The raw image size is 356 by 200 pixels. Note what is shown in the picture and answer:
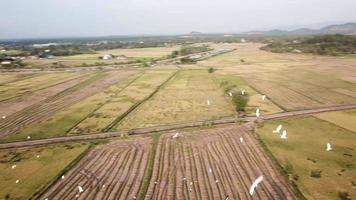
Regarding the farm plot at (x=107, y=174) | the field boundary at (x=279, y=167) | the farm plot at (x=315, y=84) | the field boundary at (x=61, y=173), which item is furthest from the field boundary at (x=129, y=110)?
the farm plot at (x=315, y=84)

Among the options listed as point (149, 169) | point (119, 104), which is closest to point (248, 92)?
point (119, 104)

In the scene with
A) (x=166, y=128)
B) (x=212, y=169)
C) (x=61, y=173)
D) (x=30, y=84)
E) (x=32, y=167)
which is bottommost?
(x=30, y=84)

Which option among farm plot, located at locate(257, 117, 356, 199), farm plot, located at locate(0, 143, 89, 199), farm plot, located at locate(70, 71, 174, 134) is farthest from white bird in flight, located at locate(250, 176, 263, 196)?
farm plot, located at locate(70, 71, 174, 134)

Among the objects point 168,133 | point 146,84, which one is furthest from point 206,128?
point 146,84

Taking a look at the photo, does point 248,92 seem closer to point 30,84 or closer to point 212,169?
point 212,169

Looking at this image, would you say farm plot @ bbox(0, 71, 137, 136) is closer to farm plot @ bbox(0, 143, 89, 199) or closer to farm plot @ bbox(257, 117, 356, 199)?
farm plot @ bbox(0, 143, 89, 199)

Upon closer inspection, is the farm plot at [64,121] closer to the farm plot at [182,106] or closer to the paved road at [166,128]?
→ the paved road at [166,128]
